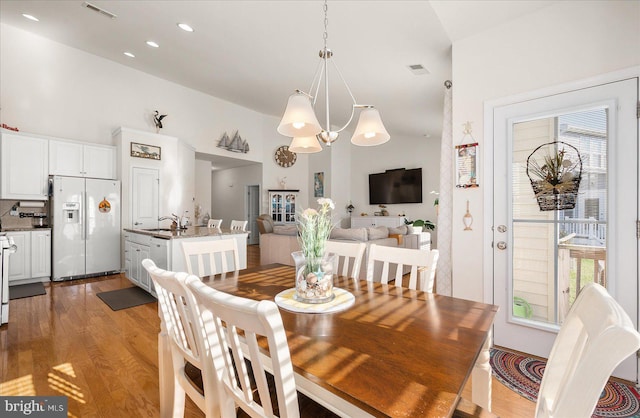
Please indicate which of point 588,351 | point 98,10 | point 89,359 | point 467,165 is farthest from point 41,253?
point 588,351

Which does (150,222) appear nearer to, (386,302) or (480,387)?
(386,302)

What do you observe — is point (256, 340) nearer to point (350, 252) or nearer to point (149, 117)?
point (350, 252)

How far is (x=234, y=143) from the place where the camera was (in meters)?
7.36

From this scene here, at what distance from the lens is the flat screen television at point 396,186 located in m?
7.93

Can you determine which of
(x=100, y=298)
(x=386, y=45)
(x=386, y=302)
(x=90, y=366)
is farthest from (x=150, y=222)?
(x=386, y=302)

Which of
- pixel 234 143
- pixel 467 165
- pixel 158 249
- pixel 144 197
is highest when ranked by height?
pixel 234 143

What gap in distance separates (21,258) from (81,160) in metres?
1.72

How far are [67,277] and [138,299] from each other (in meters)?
1.96

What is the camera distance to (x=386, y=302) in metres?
1.36

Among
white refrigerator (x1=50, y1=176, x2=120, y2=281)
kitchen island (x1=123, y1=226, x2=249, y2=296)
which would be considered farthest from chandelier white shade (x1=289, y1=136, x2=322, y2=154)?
white refrigerator (x1=50, y1=176, x2=120, y2=281)

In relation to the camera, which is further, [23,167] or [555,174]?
[23,167]

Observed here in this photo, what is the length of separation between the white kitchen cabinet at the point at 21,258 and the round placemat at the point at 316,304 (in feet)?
16.4

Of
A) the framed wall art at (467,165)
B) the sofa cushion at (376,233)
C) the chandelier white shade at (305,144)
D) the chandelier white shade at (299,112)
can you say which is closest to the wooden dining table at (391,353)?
the chandelier white shade at (299,112)

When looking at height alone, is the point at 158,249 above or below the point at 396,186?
below
